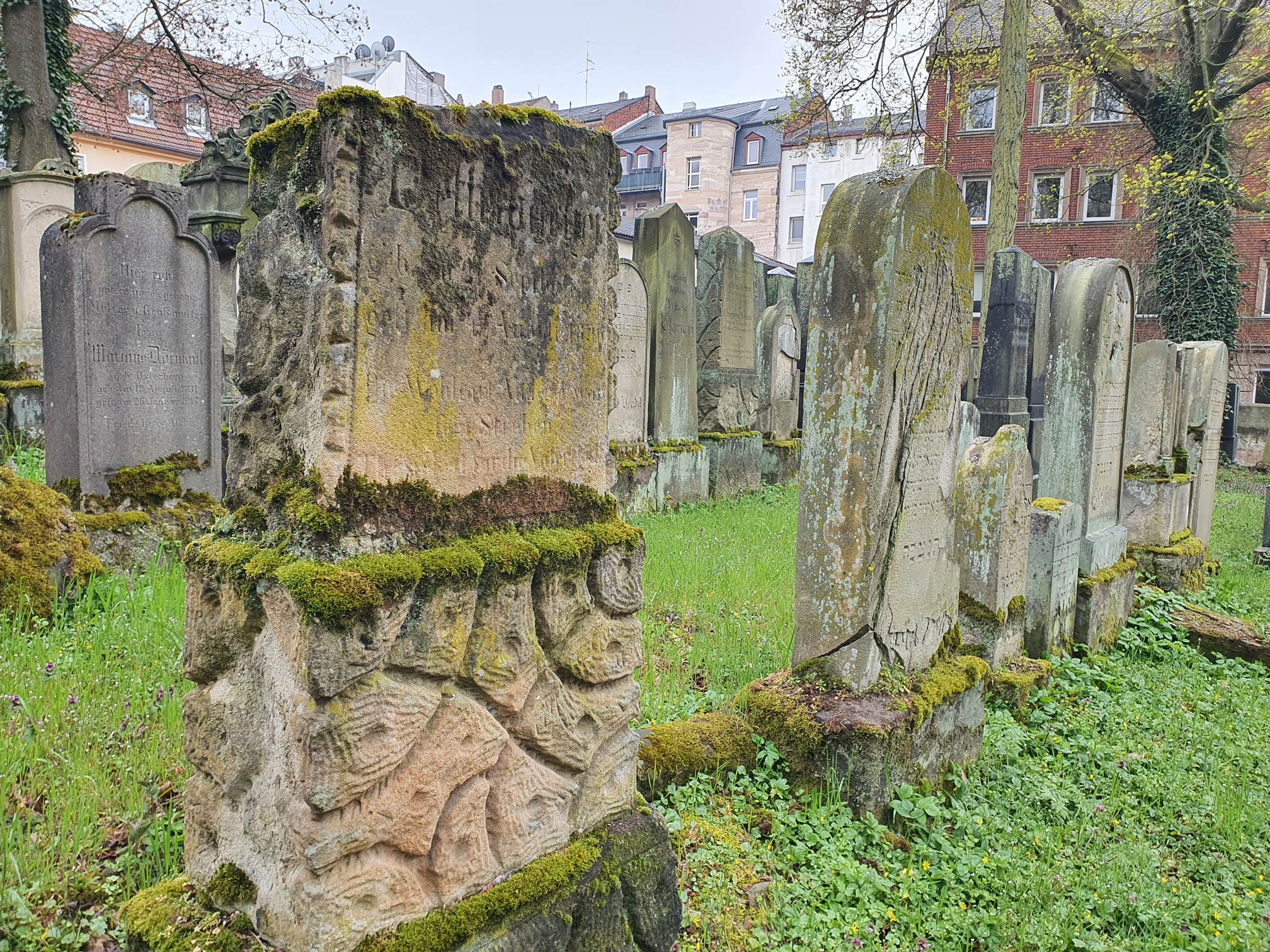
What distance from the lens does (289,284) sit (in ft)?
6.15

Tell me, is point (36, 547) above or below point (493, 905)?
above

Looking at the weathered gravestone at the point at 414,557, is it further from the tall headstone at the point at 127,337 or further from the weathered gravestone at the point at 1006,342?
the weathered gravestone at the point at 1006,342

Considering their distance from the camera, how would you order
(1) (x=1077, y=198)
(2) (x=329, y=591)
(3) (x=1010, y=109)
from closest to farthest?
(2) (x=329, y=591) < (3) (x=1010, y=109) < (1) (x=1077, y=198)

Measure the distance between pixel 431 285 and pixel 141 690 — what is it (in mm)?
2267

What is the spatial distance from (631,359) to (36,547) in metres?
5.64

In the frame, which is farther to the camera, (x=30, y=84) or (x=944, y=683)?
(x=30, y=84)

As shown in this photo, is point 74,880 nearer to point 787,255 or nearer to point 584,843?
point 584,843

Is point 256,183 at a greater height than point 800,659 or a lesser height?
greater

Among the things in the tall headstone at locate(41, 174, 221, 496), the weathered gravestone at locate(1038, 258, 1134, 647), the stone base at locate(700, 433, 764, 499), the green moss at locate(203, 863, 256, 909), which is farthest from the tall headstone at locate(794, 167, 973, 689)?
the stone base at locate(700, 433, 764, 499)

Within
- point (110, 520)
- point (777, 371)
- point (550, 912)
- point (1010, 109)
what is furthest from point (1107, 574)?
point (1010, 109)

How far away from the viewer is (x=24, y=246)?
9.15 metres

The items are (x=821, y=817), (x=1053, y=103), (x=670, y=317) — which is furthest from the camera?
(x=1053, y=103)

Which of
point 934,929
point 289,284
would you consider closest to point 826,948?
point 934,929

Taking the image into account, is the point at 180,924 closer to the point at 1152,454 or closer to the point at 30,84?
the point at 1152,454
